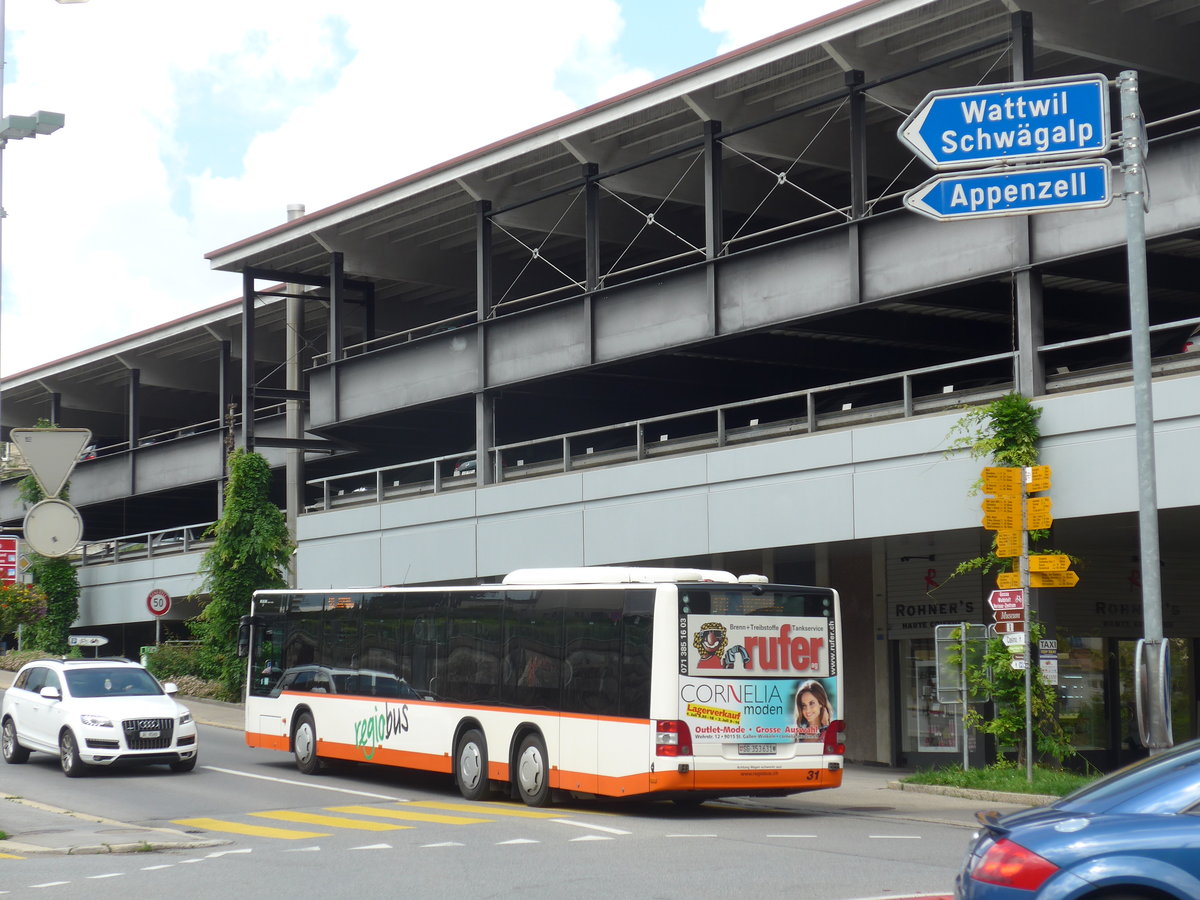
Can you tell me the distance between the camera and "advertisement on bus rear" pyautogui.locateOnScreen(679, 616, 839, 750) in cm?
1725

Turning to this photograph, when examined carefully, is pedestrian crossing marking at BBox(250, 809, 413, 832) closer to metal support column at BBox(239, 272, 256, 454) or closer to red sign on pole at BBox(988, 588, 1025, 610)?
red sign on pole at BBox(988, 588, 1025, 610)

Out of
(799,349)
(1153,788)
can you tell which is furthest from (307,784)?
(1153,788)

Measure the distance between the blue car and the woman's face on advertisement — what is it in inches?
421

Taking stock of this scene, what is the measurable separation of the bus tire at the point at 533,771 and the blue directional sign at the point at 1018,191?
9663mm

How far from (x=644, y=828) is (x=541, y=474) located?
15.1 m

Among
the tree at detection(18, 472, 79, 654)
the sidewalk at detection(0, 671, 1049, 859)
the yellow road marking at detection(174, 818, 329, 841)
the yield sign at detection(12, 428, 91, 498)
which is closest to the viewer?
the sidewalk at detection(0, 671, 1049, 859)

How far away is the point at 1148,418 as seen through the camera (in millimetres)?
11430

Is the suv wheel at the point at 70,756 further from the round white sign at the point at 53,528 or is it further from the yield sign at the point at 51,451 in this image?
the yield sign at the point at 51,451

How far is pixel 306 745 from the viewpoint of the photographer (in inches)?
925

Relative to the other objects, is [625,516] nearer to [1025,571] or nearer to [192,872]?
[1025,571]

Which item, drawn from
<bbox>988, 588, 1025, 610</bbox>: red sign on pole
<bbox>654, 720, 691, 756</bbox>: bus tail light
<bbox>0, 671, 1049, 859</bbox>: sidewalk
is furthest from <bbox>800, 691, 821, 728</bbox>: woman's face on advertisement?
<bbox>988, 588, 1025, 610</bbox>: red sign on pole

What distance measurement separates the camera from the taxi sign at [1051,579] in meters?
20.5

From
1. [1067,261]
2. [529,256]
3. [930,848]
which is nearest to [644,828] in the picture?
[930,848]

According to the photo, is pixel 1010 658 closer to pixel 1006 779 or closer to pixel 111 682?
pixel 1006 779
